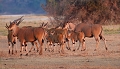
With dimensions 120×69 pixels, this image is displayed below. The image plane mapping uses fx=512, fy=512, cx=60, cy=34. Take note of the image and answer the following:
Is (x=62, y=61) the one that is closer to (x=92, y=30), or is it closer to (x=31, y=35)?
(x=31, y=35)

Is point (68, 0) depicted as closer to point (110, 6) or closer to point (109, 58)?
point (110, 6)

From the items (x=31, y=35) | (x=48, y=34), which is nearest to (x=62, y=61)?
(x=31, y=35)

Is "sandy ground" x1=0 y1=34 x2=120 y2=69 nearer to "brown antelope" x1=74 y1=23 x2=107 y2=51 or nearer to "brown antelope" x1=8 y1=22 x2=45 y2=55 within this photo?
"brown antelope" x1=8 y1=22 x2=45 y2=55

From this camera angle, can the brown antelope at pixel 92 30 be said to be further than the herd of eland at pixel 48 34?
Yes

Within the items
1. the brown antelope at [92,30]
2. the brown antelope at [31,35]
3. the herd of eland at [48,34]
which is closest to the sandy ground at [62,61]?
the brown antelope at [31,35]

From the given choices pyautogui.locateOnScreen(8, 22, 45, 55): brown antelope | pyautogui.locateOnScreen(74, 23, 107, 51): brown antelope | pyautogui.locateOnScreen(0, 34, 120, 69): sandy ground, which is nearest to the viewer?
pyautogui.locateOnScreen(0, 34, 120, 69): sandy ground

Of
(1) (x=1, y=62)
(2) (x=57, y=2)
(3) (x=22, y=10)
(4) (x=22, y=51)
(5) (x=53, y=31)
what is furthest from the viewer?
(3) (x=22, y=10)

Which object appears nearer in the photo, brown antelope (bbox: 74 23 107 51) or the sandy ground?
the sandy ground

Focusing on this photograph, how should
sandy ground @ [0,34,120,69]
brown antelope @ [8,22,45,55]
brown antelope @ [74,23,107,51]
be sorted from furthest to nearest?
brown antelope @ [74,23,107,51] < brown antelope @ [8,22,45,55] < sandy ground @ [0,34,120,69]

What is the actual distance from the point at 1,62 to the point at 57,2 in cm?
3670

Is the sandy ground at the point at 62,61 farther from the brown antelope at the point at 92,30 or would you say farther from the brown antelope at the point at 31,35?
the brown antelope at the point at 92,30

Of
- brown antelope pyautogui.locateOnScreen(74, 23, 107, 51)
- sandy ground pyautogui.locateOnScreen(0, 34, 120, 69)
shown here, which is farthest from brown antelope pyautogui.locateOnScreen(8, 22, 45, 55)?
brown antelope pyautogui.locateOnScreen(74, 23, 107, 51)

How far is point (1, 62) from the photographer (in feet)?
71.7

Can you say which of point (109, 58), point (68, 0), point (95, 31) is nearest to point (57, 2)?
point (68, 0)
